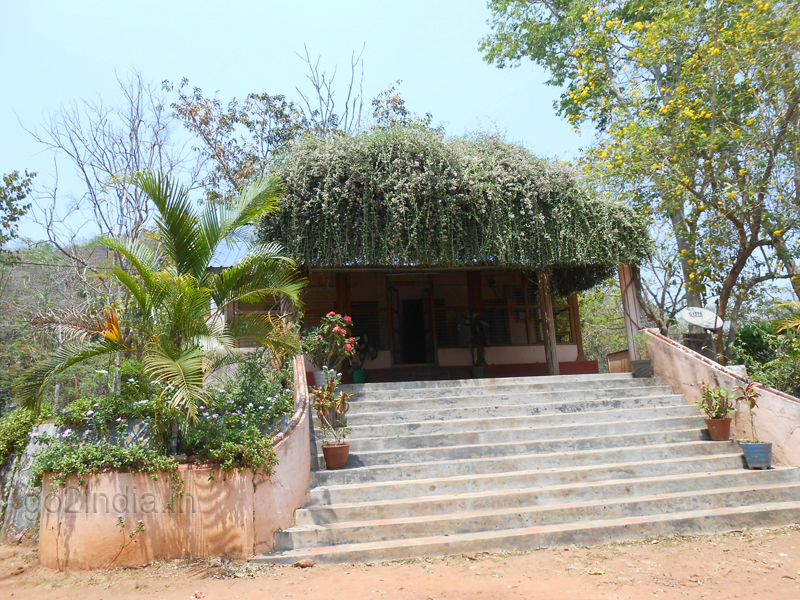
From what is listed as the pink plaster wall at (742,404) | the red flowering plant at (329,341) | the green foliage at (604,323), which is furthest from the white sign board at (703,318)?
the green foliage at (604,323)

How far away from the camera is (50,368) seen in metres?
5.34

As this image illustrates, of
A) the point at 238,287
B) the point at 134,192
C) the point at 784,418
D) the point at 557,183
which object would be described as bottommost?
the point at 784,418

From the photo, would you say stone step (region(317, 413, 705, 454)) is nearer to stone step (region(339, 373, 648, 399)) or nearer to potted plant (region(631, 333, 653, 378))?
stone step (region(339, 373, 648, 399))

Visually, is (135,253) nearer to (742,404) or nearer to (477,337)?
(742,404)

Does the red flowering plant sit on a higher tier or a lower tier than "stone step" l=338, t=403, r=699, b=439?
higher

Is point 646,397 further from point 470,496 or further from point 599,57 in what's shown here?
point 599,57

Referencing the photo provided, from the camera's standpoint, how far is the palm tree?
522cm

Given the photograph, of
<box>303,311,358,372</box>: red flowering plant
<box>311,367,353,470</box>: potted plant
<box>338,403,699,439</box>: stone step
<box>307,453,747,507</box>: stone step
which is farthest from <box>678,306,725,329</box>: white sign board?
<box>311,367,353,470</box>: potted plant

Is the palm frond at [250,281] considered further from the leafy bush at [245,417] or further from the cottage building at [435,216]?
the cottage building at [435,216]

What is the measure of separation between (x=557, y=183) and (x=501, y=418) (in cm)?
413

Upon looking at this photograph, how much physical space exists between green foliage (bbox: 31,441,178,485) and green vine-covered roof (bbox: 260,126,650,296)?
3870 millimetres

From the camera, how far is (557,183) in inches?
362

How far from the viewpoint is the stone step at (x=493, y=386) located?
7.88 metres

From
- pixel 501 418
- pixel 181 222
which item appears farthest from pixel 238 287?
pixel 501 418
